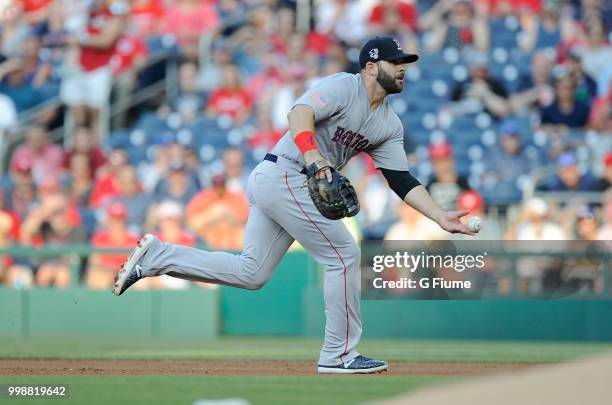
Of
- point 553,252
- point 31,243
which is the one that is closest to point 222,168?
point 31,243

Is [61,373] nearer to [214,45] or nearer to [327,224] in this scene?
[327,224]

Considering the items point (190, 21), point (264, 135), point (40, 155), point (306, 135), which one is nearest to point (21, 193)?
point (40, 155)

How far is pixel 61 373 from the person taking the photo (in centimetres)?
720

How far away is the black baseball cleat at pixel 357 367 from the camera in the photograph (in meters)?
7.01

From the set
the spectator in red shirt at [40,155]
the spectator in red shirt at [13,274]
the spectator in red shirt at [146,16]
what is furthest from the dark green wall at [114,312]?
the spectator in red shirt at [146,16]

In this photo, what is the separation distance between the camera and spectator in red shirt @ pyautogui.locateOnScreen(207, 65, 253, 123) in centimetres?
1436

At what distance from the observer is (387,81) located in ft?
23.1

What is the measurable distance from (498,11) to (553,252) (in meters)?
4.90

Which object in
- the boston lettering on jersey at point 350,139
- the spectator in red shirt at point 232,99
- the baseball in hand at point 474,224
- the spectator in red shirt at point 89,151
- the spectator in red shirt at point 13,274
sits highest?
the spectator in red shirt at point 232,99

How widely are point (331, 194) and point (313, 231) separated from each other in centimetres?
35

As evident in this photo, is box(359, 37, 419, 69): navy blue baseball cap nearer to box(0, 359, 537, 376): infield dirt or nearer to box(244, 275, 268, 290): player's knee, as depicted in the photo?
box(244, 275, 268, 290): player's knee

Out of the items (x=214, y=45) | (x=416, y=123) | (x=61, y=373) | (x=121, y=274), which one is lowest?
(x=61, y=373)

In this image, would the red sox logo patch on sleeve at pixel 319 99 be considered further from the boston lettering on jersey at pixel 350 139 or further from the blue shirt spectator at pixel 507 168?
the blue shirt spectator at pixel 507 168

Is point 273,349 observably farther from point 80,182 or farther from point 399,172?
point 80,182
